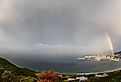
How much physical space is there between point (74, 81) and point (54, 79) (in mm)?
82155

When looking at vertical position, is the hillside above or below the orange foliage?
above

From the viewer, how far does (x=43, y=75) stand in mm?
35594

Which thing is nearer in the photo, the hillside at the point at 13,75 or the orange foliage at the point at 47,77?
the orange foliage at the point at 47,77

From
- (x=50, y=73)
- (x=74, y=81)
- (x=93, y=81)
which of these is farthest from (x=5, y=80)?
(x=74, y=81)

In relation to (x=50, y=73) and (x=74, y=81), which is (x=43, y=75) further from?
(x=74, y=81)

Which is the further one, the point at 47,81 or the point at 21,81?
the point at 21,81

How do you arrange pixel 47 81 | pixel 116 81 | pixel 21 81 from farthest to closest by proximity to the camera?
pixel 116 81 → pixel 21 81 → pixel 47 81

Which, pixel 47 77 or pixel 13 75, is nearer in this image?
pixel 47 77

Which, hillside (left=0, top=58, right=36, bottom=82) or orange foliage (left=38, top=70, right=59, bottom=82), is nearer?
orange foliage (left=38, top=70, right=59, bottom=82)

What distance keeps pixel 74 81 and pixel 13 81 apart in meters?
56.8

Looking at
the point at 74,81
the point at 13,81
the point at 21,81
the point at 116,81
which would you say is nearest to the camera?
the point at 13,81

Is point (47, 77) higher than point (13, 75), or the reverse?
point (13, 75)

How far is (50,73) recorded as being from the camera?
119 ft

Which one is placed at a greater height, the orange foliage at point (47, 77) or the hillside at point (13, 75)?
the hillside at point (13, 75)
